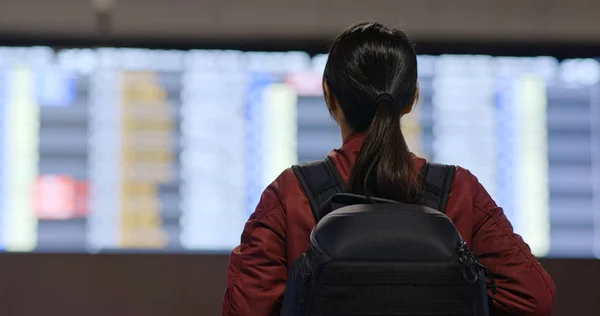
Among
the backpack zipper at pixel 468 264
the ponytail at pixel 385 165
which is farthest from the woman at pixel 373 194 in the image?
the backpack zipper at pixel 468 264

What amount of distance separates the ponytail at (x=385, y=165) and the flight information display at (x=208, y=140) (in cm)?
215

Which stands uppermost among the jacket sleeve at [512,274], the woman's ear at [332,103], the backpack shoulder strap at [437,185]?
the woman's ear at [332,103]

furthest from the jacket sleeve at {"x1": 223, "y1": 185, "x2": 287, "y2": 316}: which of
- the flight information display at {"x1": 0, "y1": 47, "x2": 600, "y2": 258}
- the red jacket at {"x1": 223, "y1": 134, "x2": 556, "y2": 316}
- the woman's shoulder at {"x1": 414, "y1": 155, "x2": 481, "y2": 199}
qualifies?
the flight information display at {"x1": 0, "y1": 47, "x2": 600, "y2": 258}

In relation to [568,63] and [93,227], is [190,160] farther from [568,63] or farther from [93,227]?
[568,63]

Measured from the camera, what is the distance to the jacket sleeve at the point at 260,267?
119 cm

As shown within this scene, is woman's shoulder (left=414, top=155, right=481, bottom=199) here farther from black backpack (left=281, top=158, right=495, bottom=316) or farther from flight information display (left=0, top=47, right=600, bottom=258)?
flight information display (left=0, top=47, right=600, bottom=258)

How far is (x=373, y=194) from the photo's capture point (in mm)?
1188

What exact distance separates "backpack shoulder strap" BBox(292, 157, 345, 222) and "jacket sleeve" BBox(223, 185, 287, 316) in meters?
0.05

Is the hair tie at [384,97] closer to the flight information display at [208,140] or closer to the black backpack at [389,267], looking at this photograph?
the black backpack at [389,267]

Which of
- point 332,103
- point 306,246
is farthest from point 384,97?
point 306,246

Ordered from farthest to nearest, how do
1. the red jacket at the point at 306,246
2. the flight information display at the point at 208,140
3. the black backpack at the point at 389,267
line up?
the flight information display at the point at 208,140 < the red jacket at the point at 306,246 < the black backpack at the point at 389,267

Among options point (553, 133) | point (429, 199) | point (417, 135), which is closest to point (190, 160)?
point (417, 135)

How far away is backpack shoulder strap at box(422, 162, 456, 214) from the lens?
1.22 metres

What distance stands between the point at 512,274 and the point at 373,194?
24 centimetres
